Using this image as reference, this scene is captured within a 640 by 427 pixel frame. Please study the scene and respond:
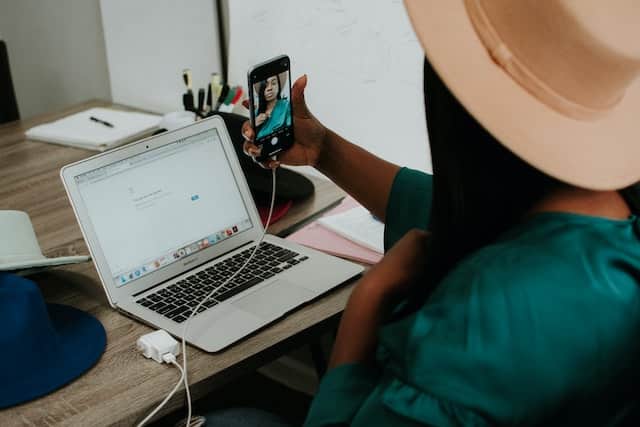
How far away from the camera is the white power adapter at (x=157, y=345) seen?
109cm

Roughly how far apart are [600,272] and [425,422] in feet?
0.71

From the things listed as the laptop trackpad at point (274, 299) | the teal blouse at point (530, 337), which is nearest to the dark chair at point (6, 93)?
the laptop trackpad at point (274, 299)

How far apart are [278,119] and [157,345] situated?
0.41 meters

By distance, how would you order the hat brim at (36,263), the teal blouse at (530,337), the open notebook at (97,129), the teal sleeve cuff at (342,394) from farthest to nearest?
1. the open notebook at (97,129)
2. the hat brim at (36,263)
3. the teal sleeve cuff at (342,394)
4. the teal blouse at (530,337)

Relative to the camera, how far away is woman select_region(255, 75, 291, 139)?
4.02 feet

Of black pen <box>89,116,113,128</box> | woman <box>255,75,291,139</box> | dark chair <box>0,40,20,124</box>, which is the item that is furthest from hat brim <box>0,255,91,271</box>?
dark chair <box>0,40,20,124</box>

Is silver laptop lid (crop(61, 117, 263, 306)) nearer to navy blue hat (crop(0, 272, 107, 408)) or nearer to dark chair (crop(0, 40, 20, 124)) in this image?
navy blue hat (crop(0, 272, 107, 408))

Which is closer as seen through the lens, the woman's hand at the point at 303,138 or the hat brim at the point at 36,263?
the hat brim at the point at 36,263

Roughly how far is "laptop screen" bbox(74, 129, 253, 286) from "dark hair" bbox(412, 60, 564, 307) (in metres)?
0.58

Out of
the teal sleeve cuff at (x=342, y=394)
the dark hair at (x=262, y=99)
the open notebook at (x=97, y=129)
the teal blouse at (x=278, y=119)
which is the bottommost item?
the open notebook at (x=97, y=129)

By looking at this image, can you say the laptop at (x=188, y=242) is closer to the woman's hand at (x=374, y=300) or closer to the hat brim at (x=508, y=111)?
the woman's hand at (x=374, y=300)

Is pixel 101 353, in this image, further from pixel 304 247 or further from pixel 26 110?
pixel 26 110

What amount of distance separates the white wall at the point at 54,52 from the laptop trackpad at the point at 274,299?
1428mm

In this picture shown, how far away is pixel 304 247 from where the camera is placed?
136cm
